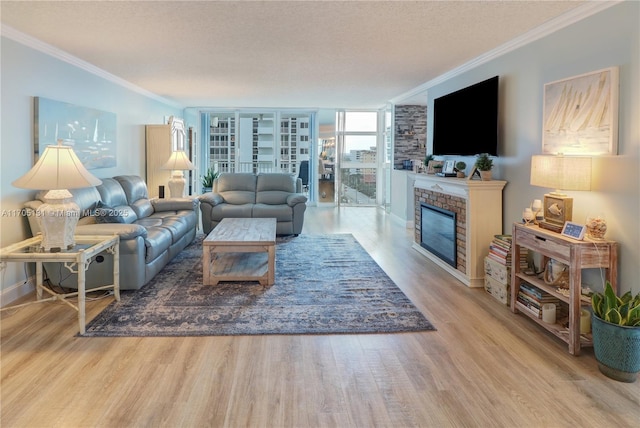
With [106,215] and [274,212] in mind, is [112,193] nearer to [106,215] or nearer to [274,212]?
[106,215]

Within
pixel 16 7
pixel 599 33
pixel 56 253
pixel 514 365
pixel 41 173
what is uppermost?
pixel 16 7

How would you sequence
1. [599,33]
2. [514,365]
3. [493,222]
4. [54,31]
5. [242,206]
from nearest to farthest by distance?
[514,365]
[599,33]
[54,31]
[493,222]
[242,206]

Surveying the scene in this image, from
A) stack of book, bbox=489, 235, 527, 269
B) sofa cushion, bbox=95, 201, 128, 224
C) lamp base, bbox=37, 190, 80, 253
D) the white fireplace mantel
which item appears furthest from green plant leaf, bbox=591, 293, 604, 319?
sofa cushion, bbox=95, 201, 128, 224

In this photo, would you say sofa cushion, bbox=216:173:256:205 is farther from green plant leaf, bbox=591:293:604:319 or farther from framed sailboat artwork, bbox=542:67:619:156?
green plant leaf, bbox=591:293:604:319

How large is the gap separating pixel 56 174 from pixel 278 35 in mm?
2090

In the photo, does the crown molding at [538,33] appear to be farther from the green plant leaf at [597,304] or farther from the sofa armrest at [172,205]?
the sofa armrest at [172,205]

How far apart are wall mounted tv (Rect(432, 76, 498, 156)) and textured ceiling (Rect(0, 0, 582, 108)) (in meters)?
0.37

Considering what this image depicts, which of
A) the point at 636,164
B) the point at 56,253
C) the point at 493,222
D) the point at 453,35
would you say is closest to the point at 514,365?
the point at 636,164

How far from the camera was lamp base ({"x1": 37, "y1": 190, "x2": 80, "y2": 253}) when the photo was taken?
2.99 meters

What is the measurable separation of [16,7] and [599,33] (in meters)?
4.05

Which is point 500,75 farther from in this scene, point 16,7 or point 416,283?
point 16,7

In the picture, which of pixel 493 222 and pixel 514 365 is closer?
pixel 514 365

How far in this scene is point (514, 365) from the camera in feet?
8.19

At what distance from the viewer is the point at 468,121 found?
459cm
